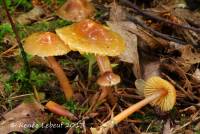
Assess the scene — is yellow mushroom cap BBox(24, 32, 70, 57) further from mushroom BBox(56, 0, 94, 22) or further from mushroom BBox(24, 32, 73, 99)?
mushroom BBox(56, 0, 94, 22)

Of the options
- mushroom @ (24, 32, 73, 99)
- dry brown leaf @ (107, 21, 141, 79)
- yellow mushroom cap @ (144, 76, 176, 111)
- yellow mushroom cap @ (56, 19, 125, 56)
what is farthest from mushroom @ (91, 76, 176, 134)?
mushroom @ (24, 32, 73, 99)

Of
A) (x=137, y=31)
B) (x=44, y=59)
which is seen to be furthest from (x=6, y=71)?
(x=137, y=31)

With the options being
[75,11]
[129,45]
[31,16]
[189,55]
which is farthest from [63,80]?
[31,16]

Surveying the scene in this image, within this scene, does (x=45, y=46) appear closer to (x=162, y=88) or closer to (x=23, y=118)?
(x=23, y=118)

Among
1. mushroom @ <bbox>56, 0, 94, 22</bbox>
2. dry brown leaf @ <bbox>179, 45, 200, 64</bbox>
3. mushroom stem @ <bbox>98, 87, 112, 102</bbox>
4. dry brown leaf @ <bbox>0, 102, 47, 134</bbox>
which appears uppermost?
mushroom @ <bbox>56, 0, 94, 22</bbox>

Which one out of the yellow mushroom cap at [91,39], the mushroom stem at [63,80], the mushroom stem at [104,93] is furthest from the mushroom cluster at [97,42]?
the mushroom stem at [63,80]

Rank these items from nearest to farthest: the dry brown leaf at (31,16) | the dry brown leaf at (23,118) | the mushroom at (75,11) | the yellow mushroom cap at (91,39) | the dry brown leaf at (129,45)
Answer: the yellow mushroom cap at (91,39) → the dry brown leaf at (23,118) → the dry brown leaf at (129,45) → the mushroom at (75,11) → the dry brown leaf at (31,16)

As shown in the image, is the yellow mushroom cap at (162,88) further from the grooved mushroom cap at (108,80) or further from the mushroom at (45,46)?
the mushroom at (45,46)

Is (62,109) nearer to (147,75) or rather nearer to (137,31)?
(147,75)
